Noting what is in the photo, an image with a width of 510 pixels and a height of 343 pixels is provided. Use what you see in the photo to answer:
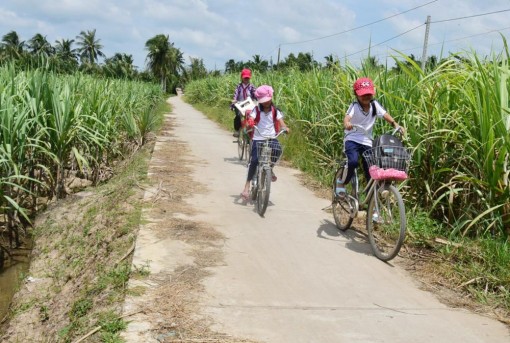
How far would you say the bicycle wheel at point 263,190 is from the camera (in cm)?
578

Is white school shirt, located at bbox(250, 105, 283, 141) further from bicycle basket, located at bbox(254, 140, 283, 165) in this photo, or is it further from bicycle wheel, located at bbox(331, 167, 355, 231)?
bicycle wheel, located at bbox(331, 167, 355, 231)

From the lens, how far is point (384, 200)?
4.70 m

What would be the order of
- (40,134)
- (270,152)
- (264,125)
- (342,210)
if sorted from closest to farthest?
(342,210)
(270,152)
(40,134)
(264,125)

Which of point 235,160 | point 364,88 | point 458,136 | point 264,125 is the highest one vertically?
point 364,88

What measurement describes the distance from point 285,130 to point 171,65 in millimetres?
64438

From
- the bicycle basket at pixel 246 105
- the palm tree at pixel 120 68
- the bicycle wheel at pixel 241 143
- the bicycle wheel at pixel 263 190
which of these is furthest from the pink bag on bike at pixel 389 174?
the palm tree at pixel 120 68

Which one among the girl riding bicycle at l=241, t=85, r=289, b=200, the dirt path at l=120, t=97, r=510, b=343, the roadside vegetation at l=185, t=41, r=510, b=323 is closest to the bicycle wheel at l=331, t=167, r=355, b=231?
the dirt path at l=120, t=97, r=510, b=343

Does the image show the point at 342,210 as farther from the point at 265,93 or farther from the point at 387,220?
the point at 265,93

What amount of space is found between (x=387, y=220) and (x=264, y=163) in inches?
71.2

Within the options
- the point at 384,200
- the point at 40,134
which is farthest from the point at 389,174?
the point at 40,134

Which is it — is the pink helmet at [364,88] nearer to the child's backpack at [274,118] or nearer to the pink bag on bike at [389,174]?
the pink bag on bike at [389,174]

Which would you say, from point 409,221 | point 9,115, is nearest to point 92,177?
point 9,115

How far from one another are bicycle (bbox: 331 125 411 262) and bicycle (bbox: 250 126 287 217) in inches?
39.6

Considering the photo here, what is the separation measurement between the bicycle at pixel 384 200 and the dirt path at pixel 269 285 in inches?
7.5
